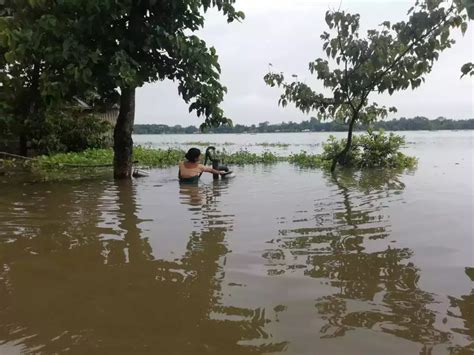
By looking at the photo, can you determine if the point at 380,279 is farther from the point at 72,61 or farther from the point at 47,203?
the point at 72,61

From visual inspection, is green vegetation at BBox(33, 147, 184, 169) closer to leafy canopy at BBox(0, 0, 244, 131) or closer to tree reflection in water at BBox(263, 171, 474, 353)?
leafy canopy at BBox(0, 0, 244, 131)

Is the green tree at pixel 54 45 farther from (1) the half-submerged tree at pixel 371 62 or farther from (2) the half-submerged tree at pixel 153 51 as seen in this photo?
(1) the half-submerged tree at pixel 371 62

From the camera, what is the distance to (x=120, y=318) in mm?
3076

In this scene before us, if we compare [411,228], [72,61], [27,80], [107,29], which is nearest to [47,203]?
[72,61]

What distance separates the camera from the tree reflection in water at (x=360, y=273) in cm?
298

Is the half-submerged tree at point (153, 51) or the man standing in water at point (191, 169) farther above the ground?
the half-submerged tree at point (153, 51)

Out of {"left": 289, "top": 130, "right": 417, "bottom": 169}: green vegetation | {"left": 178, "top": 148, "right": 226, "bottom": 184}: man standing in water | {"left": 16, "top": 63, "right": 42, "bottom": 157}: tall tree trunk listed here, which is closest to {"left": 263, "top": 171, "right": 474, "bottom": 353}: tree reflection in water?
{"left": 178, "top": 148, "right": 226, "bottom": 184}: man standing in water

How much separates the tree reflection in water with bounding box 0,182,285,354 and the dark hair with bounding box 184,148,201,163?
5.17m

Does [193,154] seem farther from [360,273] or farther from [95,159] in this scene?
[360,273]

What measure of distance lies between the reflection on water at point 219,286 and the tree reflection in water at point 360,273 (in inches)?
0.5

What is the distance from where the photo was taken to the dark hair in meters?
11.1

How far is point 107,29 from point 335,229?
675 cm

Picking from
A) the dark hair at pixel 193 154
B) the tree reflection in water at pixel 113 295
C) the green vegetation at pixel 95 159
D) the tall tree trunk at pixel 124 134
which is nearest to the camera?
the tree reflection in water at pixel 113 295

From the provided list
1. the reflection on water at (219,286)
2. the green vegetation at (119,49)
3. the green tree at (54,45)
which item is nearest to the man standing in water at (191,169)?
the green vegetation at (119,49)
